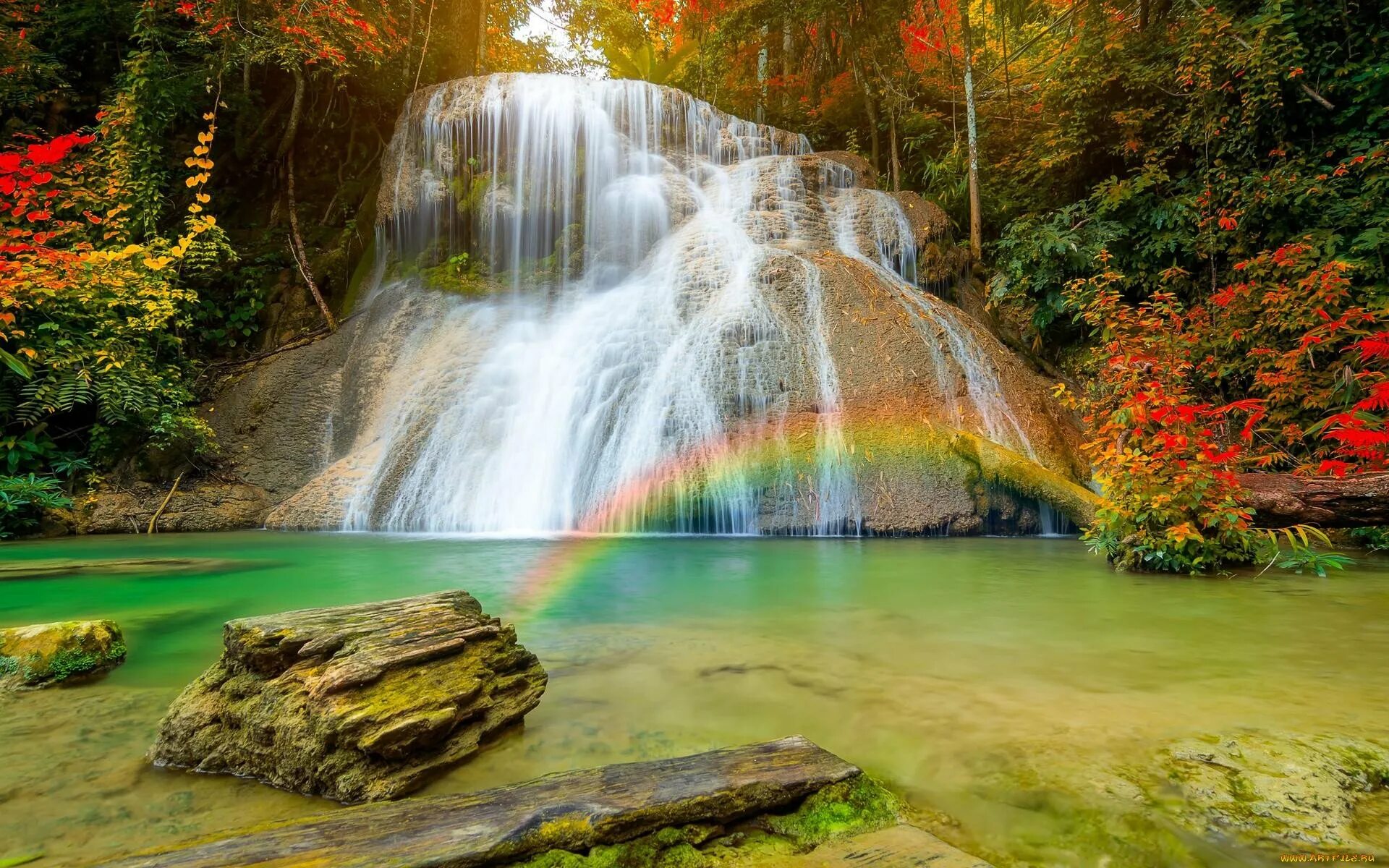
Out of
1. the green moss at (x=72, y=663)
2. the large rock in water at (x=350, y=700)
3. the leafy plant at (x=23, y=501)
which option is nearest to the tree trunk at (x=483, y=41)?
the leafy plant at (x=23, y=501)

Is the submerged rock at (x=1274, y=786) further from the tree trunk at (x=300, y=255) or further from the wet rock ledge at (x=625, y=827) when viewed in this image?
the tree trunk at (x=300, y=255)

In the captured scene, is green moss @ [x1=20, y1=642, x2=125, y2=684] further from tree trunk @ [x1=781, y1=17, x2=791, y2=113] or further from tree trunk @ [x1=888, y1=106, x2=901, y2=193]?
tree trunk @ [x1=781, y1=17, x2=791, y2=113]

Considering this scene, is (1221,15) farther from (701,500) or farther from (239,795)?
(239,795)

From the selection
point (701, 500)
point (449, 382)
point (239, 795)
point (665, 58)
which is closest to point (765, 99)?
point (665, 58)

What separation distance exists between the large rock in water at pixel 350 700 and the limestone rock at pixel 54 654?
1061mm

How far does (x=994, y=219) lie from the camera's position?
43.5ft

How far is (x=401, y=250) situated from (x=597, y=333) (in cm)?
528

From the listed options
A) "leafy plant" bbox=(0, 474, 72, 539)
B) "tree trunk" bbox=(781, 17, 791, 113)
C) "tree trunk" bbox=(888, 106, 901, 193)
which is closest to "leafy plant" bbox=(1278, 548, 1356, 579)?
"tree trunk" bbox=(888, 106, 901, 193)

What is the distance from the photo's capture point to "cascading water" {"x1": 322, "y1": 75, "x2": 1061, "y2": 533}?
26.2 feet

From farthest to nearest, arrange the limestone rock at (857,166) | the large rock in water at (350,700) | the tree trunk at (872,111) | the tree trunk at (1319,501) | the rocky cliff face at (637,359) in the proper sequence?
the tree trunk at (872,111) → the limestone rock at (857,166) → the rocky cliff face at (637,359) → the tree trunk at (1319,501) → the large rock in water at (350,700)

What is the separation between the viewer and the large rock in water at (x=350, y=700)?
6.19 ft

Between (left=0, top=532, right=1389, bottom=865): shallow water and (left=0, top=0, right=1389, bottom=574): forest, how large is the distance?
166 cm

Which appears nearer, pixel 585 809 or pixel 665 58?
pixel 585 809

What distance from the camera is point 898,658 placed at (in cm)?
295
